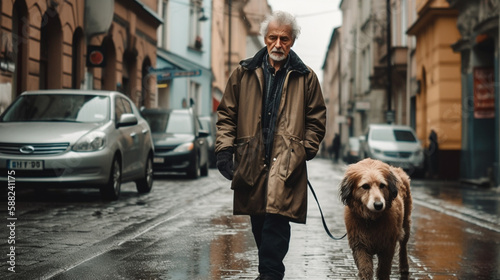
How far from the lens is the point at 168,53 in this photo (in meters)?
34.5

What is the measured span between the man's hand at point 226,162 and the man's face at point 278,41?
27.7 inches

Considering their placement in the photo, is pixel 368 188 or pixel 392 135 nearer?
pixel 368 188

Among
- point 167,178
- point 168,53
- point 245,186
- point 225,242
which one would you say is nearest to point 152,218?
point 225,242

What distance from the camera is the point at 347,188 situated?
210 inches

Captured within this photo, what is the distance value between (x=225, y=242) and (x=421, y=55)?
22.8 metres

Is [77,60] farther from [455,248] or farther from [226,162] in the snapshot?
[226,162]

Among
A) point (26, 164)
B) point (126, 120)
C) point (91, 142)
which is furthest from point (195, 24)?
point (26, 164)

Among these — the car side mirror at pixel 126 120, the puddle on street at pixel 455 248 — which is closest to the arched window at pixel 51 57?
the car side mirror at pixel 126 120

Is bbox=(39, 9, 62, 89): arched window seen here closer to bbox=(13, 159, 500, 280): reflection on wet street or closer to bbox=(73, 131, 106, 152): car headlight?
bbox=(13, 159, 500, 280): reflection on wet street

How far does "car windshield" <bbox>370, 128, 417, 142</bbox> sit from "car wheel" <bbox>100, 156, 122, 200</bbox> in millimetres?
16227

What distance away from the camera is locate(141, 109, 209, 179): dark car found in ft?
64.2

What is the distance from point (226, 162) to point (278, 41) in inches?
34.2

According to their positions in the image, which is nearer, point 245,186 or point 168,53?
point 245,186

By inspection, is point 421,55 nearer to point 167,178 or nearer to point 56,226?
point 167,178
